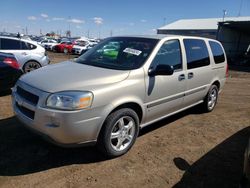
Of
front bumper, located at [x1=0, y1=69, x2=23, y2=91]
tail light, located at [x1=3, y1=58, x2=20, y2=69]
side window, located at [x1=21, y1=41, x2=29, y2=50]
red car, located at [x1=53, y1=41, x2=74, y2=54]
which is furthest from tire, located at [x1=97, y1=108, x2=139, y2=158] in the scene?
red car, located at [x1=53, y1=41, x2=74, y2=54]

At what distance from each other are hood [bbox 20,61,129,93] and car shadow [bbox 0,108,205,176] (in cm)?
74

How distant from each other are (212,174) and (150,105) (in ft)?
4.46

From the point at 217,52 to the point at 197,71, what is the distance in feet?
4.46

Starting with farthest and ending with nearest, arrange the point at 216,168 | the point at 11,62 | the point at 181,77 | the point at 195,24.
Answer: the point at 195,24
the point at 11,62
the point at 181,77
the point at 216,168

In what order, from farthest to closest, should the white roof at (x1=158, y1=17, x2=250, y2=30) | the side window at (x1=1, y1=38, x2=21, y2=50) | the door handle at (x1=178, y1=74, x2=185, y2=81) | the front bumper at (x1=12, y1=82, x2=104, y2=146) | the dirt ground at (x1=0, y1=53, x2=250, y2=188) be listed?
the white roof at (x1=158, y1=17, x2=250, y2=30)
the side window at (x1=1, y1=38, x2=21, y2=50)
the door handle at (x1=178, y1=74, x2=185, y2=81)
the dirt ground at (x1=0, y1=53, x2=250, y2=188)
the front bumper at (x1=12, y1=82, x2=104, y2=146)

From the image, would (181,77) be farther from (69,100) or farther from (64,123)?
(64,123)

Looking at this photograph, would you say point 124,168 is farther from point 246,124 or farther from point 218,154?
point 246,124

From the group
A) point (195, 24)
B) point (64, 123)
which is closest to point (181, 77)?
point (64, 123)

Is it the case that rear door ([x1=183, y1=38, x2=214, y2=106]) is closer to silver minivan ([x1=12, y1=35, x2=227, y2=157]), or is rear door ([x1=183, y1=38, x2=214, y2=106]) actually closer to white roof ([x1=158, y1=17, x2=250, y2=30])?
silver minivan ([x1=12, y1=35, x2=227, y2=157])

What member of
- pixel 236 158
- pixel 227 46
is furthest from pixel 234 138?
pixel 227 46

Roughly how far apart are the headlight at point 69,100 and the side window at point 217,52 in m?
3.89

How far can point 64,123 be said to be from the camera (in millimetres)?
3275

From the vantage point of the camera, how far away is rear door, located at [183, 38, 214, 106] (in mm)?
5173

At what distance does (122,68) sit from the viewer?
412 cm
